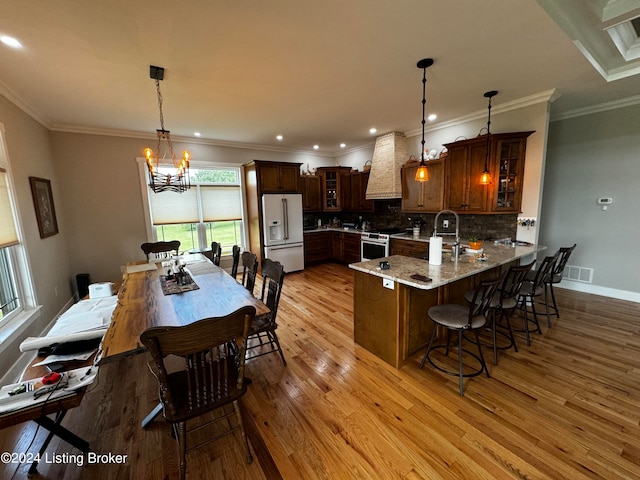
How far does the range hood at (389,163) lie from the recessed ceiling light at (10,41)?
4.86m

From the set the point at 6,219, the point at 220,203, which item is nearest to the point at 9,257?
the point at 6,219

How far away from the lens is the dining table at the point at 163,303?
153 cm

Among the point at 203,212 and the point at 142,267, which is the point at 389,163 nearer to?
the point at 203,212

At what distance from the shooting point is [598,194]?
392 cm

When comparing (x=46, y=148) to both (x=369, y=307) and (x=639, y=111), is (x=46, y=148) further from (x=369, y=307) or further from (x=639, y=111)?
(x=639, y=111)

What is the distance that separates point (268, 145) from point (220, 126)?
1.65 m

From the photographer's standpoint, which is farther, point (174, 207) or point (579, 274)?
point (174, 207)

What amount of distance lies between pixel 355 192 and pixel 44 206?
17.9 feet

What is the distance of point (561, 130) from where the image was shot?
4188 mm

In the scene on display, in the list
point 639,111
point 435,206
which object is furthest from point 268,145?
point 639,111

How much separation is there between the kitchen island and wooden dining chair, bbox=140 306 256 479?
4.57 feet

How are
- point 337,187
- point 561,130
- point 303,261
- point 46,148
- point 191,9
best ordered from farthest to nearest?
1. point 337,187
2. point 303,261
3. point 561,130
4. point 46,148
5. point 191,9

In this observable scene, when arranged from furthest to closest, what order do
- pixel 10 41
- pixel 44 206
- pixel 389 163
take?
1. pixel 389 163
2. pixel 44 206
3. pixel 10 41

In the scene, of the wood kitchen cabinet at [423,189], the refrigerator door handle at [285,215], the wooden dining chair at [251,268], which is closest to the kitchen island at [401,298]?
the wooden dining chair at [251,268]
